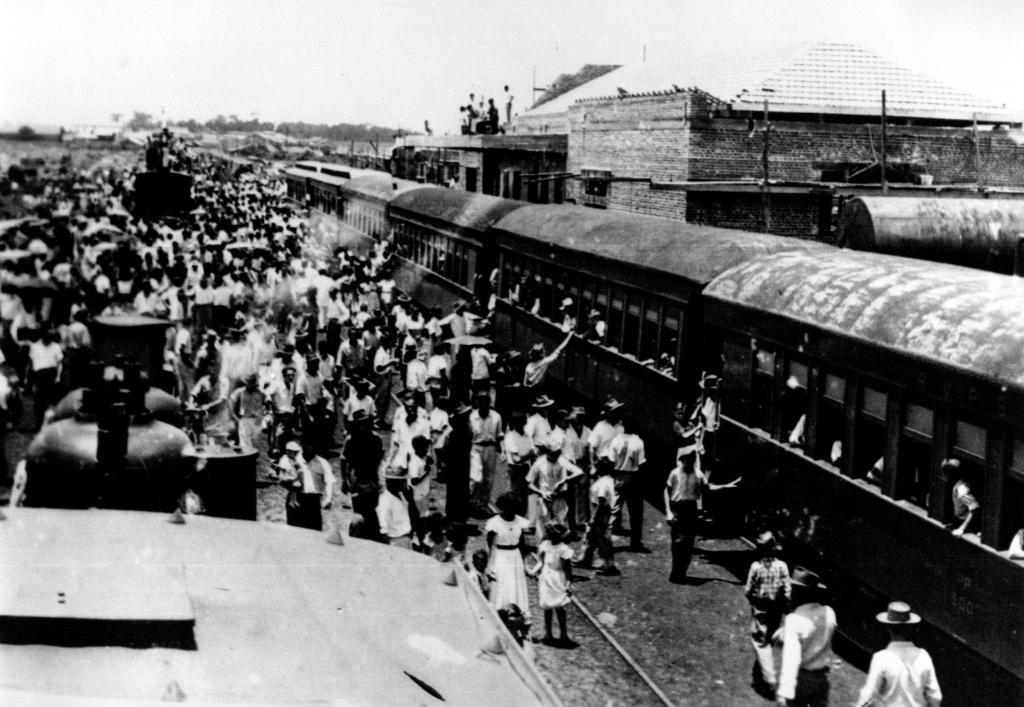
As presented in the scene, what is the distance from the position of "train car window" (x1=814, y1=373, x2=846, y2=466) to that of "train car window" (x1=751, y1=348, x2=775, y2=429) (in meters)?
0.97

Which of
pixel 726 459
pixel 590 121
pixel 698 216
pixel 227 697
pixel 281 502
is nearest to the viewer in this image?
pixel 227 697

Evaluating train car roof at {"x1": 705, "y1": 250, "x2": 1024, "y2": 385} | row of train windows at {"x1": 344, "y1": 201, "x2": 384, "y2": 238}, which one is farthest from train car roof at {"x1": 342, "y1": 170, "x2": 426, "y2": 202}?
train car roof at {"x1": 705, "y1": 250, "x2": 1024, "y2": 385}

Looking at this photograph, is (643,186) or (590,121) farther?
(590,121)

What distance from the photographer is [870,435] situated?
9.09 m

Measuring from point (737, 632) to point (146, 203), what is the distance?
3047 centimetres

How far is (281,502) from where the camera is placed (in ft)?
43.7

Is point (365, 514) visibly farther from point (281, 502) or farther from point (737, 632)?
point (281, 502)

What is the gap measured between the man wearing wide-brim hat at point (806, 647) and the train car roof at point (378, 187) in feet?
86.9

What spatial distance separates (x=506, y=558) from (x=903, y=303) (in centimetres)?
353

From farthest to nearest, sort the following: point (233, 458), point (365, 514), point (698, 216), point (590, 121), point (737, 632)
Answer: point (590, 121)
point (698, 216)
point (737, 632)
point (365, 514)
point (233, 458)

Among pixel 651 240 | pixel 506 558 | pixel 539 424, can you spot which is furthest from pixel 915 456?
pixel 651 240

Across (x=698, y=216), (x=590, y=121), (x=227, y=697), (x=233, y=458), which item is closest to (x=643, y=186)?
(x=698, y=216)

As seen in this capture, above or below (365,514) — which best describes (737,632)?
below

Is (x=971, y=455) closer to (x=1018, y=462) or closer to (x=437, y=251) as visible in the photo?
(x=1018, y=462)
